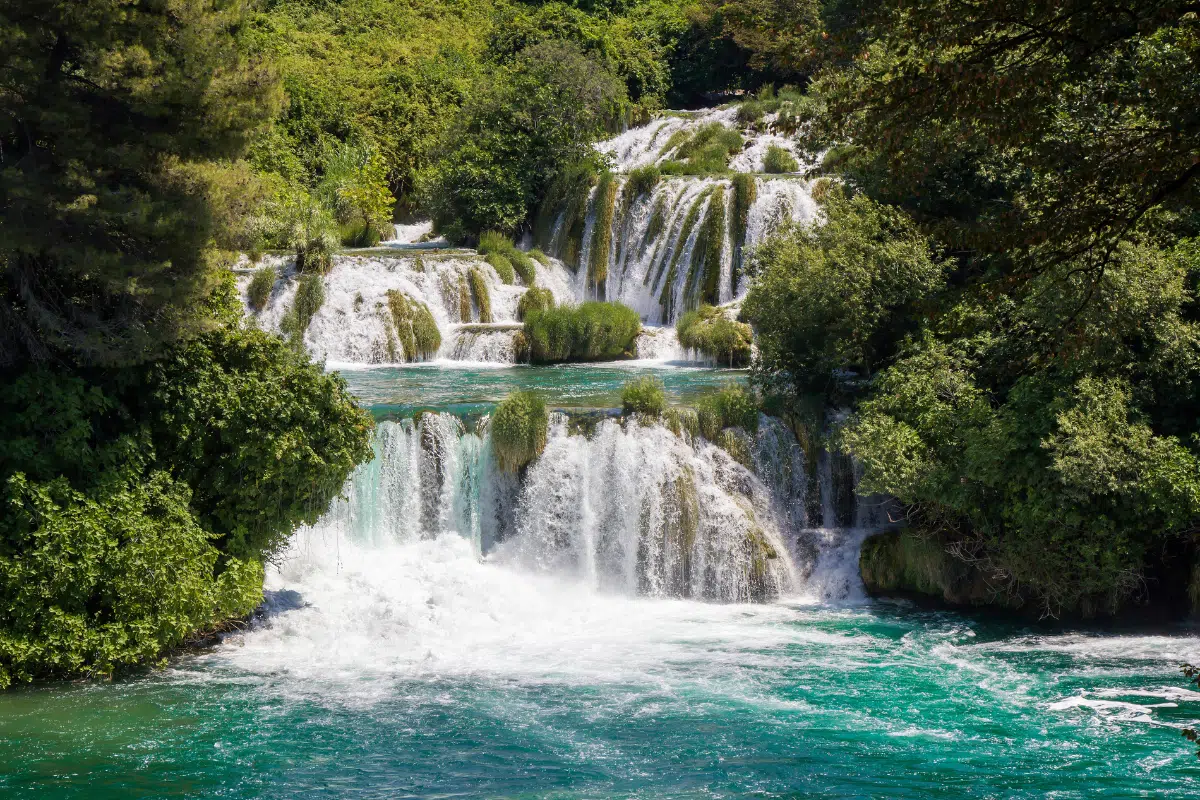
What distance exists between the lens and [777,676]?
41.7 feet

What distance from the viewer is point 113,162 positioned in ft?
38.7

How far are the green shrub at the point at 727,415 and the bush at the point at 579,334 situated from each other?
7639 millimetres

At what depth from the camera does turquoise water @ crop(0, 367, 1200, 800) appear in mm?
9812

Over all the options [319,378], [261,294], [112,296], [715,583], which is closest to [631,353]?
[261,294]

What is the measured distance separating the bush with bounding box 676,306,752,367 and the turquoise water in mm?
8271

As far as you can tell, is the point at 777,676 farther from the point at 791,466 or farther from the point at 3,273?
the point at 3,273

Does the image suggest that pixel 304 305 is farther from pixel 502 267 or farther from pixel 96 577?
pixel 96 577

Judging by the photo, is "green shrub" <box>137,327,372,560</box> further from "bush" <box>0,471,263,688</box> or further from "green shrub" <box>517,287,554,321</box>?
"green shrub" <box>517,287,554,321</box>

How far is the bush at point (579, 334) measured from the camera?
81.6 ft

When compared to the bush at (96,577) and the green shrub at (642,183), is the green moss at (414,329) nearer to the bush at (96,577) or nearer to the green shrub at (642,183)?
the green shrub at (642,183)

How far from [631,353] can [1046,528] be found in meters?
12.7

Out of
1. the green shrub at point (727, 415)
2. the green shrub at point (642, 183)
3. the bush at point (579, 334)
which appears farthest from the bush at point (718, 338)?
the green shrub at point (727, 415)

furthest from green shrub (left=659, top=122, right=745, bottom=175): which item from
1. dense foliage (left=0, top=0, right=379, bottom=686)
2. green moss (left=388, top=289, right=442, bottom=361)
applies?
dense foliage (left=0, top=0, right=379, bottom=686)

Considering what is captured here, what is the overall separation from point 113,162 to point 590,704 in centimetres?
711
